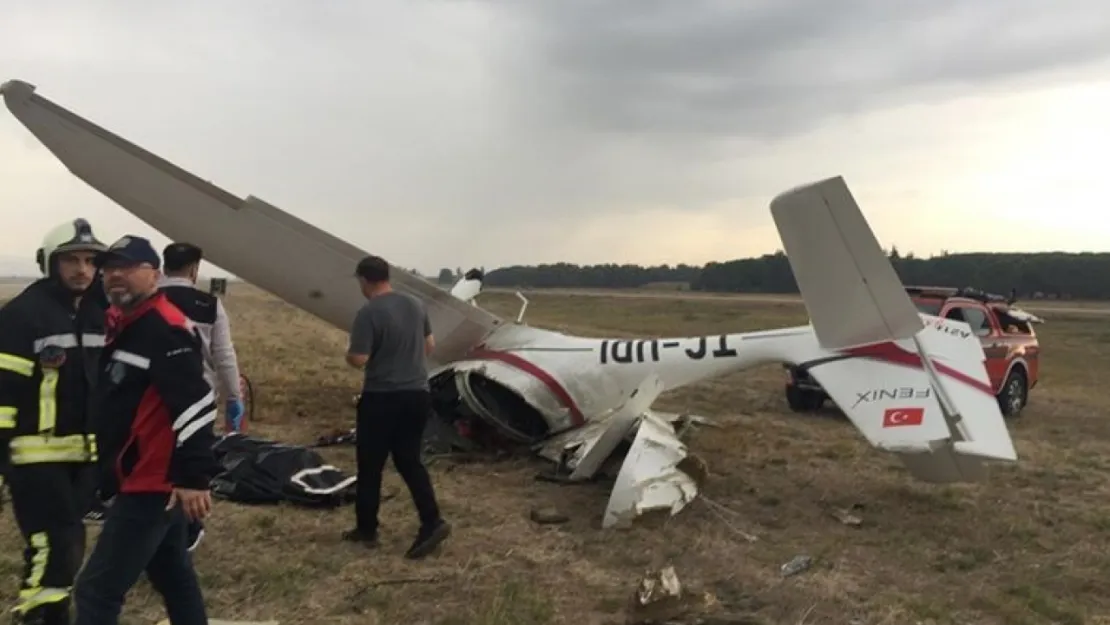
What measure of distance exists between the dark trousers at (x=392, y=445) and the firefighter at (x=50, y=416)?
2047mm

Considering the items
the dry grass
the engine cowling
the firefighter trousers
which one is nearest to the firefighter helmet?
the firefighter trousers

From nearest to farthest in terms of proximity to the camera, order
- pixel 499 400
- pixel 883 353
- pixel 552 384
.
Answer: pixel 883 353 < pixel 552 384 < pixel 499 400

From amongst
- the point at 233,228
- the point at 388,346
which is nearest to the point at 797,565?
the point at 388,346

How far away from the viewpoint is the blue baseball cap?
318 centimetres

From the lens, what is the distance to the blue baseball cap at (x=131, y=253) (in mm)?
3180

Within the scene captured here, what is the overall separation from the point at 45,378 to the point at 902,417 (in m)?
5.33

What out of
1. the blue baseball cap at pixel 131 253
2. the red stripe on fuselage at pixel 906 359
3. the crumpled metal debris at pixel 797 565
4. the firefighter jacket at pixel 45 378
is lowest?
the crumpled metal debris at pixel 797 565

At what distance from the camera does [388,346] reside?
221 inches

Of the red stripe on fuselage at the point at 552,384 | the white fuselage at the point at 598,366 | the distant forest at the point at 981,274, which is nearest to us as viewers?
the white fuselage at the point at 598,366

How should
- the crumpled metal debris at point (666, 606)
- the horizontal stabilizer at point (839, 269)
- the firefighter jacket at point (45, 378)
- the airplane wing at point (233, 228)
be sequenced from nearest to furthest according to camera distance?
1. the firefighter jacket at point (45, 378)
2. the crumpled metal debris at point (666, 606)
3. the horizontal stabilizer at point (839, 269)
4. the airplane wing at point (233, 228)

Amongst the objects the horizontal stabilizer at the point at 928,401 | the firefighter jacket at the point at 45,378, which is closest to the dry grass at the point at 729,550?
the horizontal stabilizer at the point at 928,401

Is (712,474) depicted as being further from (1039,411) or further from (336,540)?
(1039,411)

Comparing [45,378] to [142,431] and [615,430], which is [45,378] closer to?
[142,431]

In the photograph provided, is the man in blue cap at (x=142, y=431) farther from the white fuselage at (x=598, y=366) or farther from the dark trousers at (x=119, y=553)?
the white fuselage at (x=598, y=366)
